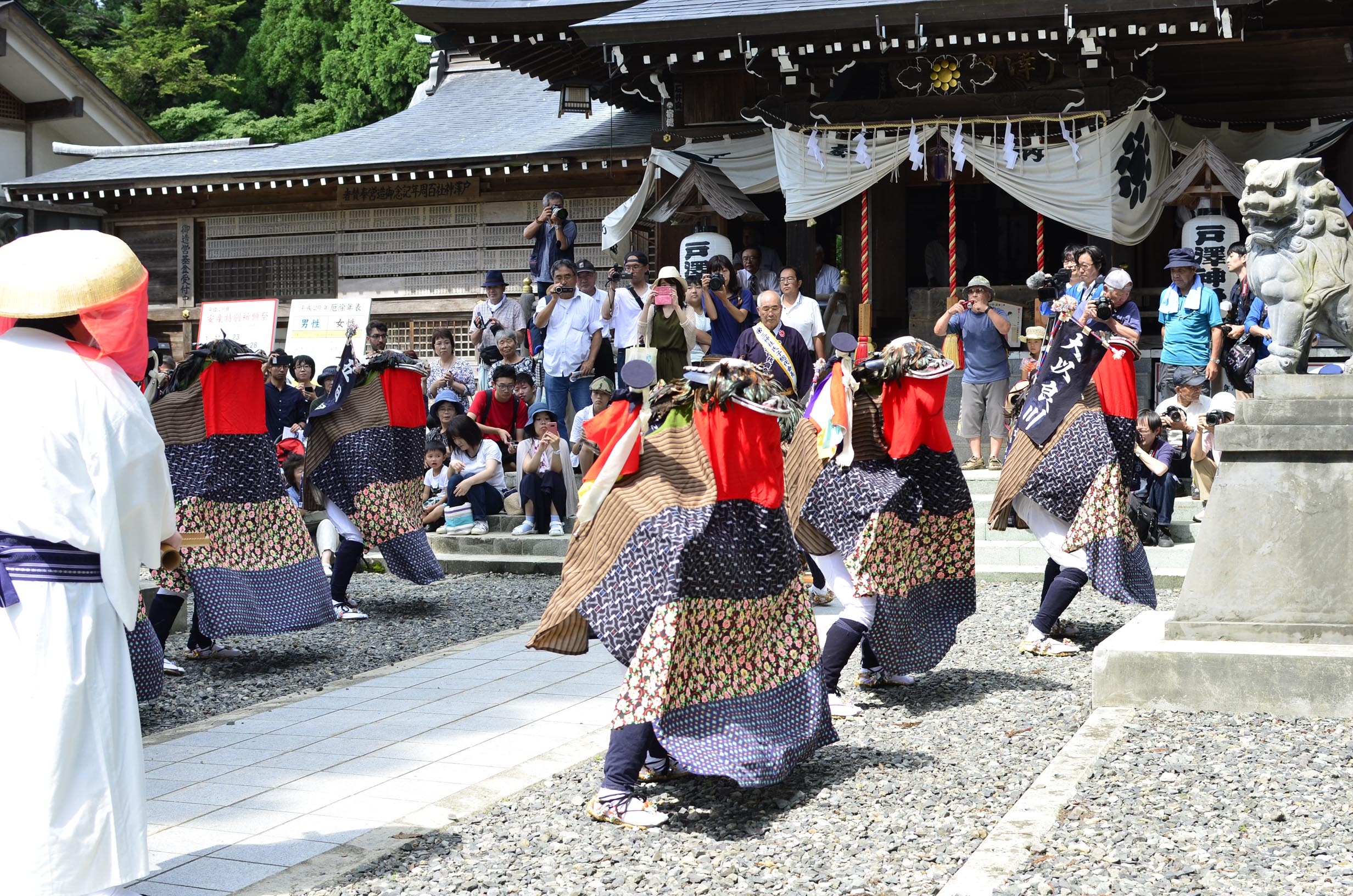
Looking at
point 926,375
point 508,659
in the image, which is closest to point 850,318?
point 508,659

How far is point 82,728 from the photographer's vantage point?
11.3 ft

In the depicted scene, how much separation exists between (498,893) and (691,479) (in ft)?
4.69

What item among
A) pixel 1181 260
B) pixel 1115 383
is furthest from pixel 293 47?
pixel 1115 383

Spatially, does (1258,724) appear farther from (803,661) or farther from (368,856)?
(368,856)

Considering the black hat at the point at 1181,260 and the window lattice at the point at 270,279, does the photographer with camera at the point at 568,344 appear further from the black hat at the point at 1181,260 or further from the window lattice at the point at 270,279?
the window lattice at the point at 270,279

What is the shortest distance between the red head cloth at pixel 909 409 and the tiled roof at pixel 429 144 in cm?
1020

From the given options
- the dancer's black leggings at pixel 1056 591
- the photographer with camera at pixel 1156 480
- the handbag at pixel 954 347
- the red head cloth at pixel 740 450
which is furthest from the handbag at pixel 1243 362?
the red head cloth at pixel 740 450

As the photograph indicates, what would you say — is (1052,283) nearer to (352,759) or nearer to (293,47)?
(352,759)

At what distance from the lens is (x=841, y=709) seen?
5.89 meters

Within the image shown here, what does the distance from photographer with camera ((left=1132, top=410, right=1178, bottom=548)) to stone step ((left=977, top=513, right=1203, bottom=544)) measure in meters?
0.06

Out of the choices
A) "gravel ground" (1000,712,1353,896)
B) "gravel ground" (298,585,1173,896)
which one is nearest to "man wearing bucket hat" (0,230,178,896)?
"gravel ground" (298,585,1173,896)

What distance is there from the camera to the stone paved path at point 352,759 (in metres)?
4.35

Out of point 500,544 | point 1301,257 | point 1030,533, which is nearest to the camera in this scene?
point 1301,257

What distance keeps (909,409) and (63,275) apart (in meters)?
3.50
